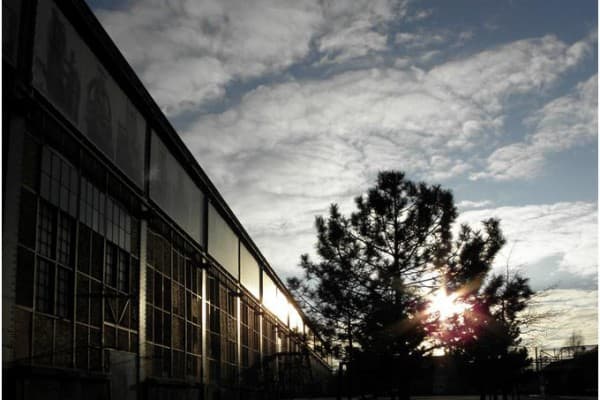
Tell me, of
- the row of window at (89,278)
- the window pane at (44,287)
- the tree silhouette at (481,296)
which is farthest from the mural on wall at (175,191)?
the tree silhouette at (481,296)

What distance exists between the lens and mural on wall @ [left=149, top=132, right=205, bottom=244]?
82.8ft

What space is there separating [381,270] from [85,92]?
1953 centimetres

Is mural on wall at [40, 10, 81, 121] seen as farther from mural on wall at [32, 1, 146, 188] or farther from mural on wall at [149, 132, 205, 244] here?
mural on wall at [149, 132, 205, 244]

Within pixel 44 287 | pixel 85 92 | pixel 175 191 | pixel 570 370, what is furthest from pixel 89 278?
pixel 570 370

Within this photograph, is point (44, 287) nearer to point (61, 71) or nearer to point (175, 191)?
→ point (61, 71)

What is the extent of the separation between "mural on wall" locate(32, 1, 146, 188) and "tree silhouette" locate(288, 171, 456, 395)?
14820 mm

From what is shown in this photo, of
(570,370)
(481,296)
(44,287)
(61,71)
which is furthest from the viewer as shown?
(570,370)

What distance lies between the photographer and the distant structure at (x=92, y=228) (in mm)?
15258

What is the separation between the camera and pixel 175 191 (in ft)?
91.6

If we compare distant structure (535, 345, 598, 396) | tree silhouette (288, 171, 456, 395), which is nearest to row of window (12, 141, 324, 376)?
tree silhouette (288, 171, 456, 395)

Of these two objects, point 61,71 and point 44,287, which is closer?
point 44,287

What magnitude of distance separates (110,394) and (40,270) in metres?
5.16

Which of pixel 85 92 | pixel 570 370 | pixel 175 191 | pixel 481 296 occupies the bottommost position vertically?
pixel 570 370

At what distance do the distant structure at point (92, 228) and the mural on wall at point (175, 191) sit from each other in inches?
Result: 2.8
